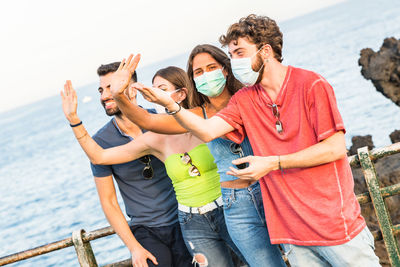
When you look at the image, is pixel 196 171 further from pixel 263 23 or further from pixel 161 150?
pixel 263 23

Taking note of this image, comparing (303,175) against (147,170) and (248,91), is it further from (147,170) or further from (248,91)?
(147,170)

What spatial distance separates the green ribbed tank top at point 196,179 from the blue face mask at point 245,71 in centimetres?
82

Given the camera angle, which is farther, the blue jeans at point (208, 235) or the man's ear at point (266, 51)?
the blue jeans at point (208, 235)

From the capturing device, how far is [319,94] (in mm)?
2982

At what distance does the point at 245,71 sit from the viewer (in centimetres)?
330

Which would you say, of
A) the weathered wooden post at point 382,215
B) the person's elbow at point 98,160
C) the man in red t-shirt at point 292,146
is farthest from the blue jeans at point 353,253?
the person's elbow at point 98,160

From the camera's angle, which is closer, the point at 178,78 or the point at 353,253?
the point at 353,253

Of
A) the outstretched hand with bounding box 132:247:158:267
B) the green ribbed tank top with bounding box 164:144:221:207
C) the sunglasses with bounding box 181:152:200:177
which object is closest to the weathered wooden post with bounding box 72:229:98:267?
the outstretched hand with bounding box 132:247:158:267

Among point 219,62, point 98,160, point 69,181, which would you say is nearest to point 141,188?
point 98,160

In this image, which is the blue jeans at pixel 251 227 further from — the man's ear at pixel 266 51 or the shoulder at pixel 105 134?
the shoulder at pixel 105 134

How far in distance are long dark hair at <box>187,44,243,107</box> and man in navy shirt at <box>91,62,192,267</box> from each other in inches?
28.5

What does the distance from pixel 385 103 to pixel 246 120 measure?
39493 millimetres

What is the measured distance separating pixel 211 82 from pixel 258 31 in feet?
2.27

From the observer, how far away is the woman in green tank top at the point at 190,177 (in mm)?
3766
